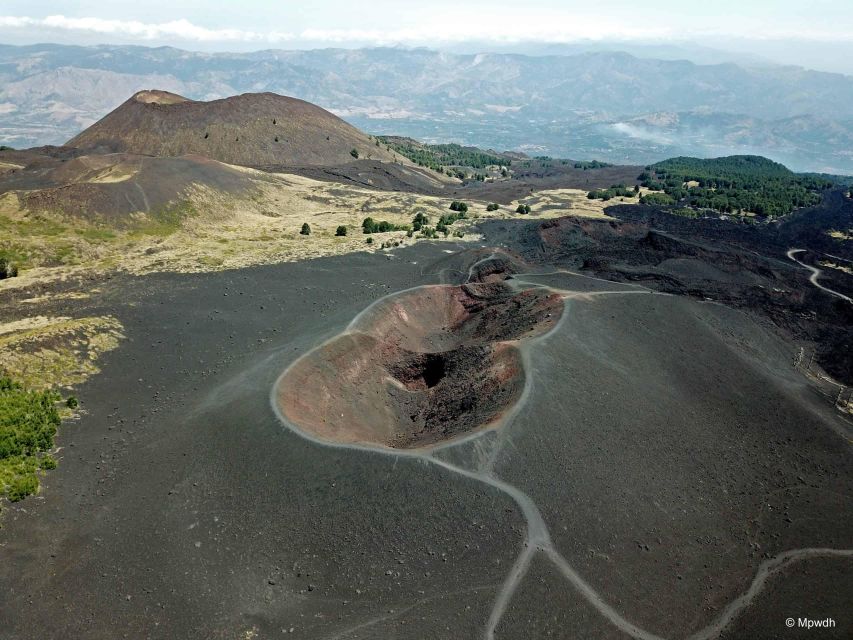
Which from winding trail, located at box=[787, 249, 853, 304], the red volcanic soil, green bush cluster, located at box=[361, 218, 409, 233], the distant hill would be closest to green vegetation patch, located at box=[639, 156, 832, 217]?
winding trail, located at box=[787, 249, 853, 304]

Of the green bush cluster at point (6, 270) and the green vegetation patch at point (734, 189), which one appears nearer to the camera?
the green bush cluster at point (6, 270)

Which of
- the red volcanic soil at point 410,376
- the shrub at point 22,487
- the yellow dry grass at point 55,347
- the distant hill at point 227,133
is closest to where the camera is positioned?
the shrub at point 22,487

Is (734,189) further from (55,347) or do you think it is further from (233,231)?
(55,347)

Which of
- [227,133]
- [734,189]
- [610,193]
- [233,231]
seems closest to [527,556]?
[233,231]

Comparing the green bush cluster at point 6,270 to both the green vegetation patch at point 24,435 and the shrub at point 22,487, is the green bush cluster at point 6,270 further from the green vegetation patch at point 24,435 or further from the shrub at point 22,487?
the shrub at point 22,487

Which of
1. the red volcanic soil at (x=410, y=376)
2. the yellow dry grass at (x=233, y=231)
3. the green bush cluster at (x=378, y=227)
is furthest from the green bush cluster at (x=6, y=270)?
the green bush cluster at (x=378, y=227)

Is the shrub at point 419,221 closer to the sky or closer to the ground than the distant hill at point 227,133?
closer to the ground

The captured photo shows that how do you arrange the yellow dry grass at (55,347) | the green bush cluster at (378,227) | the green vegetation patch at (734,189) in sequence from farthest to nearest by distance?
1. the green vegetation patch at (734,189)
2. the green bush cluster at (378,227)
3. the yellow dry grass at (55,347)

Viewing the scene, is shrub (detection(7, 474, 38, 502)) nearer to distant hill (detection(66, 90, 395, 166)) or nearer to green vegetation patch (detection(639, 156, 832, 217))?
distant hill (detection(66, 90, 395, 166))
